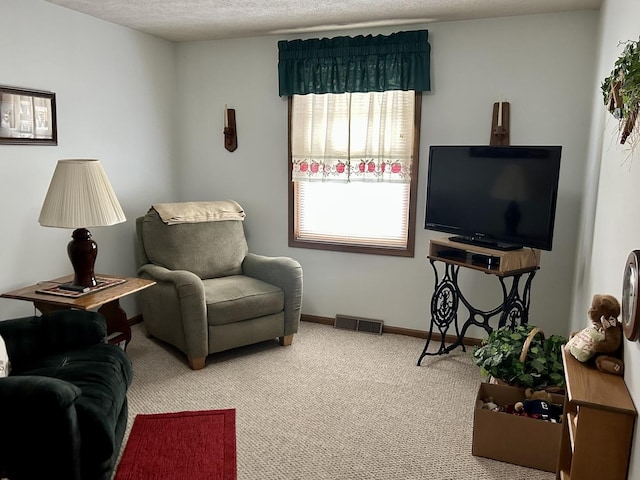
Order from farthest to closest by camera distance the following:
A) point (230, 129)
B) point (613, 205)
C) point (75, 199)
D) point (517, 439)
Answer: point (230, 129) < point (75, 199) < point (517, 439) < point (613, 205)

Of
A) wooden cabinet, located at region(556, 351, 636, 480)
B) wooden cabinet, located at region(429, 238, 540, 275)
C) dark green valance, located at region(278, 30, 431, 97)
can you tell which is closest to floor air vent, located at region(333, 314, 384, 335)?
wooden cabinet, located at region(429, 238, 540, 275)

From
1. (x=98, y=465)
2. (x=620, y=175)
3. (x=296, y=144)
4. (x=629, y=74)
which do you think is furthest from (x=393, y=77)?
(x=98, y=465)

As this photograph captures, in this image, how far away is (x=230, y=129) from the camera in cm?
422

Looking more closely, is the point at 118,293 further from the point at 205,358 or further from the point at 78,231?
the point at 205,358

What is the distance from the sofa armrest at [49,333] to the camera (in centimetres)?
240

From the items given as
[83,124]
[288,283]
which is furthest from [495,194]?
[83,124]

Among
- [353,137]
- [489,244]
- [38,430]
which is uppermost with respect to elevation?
[353,137]

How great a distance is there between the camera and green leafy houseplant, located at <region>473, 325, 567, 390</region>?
2496mm

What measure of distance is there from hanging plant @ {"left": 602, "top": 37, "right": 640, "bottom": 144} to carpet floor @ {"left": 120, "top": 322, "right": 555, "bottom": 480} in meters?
1.56

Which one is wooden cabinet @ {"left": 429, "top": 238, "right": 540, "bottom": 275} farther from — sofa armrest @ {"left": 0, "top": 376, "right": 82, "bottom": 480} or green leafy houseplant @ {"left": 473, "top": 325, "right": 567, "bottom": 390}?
sofa armrest @ {"left": 0, "top": 376, "right": 82, "bottom": 480}

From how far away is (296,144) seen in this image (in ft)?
13.3

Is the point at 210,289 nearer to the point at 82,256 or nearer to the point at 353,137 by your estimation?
the point at 82,256

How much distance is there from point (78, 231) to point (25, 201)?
1.55 ft

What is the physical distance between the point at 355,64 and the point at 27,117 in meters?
2.22
